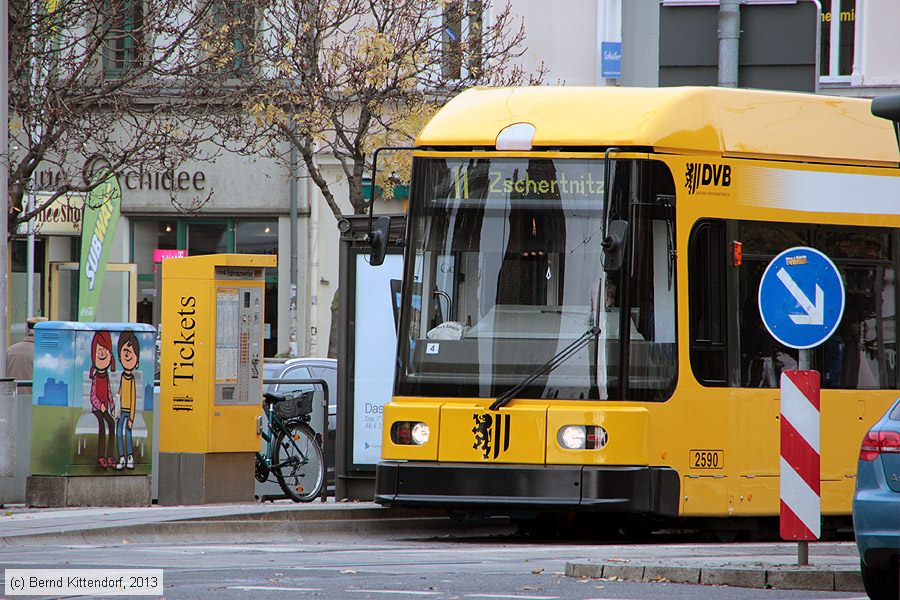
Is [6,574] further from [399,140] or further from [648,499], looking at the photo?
[399,140]

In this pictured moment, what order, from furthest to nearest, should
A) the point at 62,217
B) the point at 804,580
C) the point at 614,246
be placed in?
the point at 62,217
the point at 614,246
the point at 804,580

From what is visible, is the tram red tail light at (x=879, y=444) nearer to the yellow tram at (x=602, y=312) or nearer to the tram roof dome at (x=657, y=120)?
the yellow tram at (x=602, y=312)

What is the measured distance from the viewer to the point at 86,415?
14969mm

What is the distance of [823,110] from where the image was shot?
13531 millimetres

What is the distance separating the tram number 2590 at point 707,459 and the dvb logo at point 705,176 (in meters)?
1.89

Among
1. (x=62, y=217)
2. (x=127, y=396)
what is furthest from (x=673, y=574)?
(x=62, y=217)

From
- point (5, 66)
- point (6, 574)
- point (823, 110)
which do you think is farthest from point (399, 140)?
point (6, 574)

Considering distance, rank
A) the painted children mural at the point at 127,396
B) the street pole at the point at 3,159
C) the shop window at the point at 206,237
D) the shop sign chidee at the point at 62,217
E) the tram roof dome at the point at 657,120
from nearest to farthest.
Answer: the tram roof dome at the point at 657,120 < the painted children mural at the point at 127,396 < the street pole at the point at 3,159 < the shop sign chidee at the point at 62,217 < the shop window at the point at 206,237

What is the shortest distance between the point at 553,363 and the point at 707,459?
53.5 inches

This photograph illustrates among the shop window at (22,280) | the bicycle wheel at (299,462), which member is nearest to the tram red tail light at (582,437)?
the bicycle wheel at (299,462)

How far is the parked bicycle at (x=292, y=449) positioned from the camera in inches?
669

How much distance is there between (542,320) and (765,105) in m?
2.54

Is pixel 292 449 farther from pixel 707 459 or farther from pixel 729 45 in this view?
pixel 729 45

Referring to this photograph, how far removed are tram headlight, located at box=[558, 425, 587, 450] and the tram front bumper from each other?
0.50 feet
